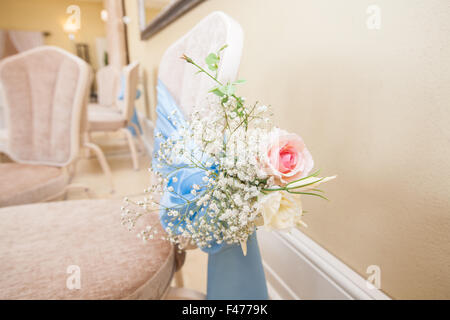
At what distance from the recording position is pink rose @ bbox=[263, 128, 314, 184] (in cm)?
38

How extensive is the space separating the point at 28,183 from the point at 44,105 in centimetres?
46

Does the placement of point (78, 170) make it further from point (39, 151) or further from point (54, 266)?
point (54, 266)

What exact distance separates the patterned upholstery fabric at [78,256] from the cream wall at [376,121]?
0.51 m

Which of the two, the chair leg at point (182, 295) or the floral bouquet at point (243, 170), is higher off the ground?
the floral bouquet at point (243, 170)

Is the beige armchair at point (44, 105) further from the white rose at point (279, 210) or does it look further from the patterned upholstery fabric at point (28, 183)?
the white rose at point (279, 210)

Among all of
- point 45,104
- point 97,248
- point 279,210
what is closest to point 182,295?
point 97,248

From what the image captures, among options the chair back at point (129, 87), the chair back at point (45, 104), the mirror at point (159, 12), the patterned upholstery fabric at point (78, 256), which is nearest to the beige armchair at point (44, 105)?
the chair back at point (45, 104)

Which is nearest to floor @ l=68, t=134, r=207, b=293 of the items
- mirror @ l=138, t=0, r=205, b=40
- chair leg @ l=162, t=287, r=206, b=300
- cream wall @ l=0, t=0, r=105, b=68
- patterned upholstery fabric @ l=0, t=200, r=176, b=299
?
chair leg @ l=162, t=287, r=206, b=300

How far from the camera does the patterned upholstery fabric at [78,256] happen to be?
51 cm

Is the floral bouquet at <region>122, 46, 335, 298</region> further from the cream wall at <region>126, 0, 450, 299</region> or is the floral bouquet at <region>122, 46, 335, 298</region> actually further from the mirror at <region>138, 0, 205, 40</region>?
the mirror at <region>138, 0, 205, 40</region>

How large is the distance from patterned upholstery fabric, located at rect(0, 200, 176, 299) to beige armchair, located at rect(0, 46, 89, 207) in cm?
55

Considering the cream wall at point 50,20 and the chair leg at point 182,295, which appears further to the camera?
the cream wall at point 50,20

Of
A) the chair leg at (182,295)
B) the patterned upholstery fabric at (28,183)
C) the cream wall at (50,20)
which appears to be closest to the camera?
the chair leg at (182,295)

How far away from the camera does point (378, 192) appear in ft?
2.03
